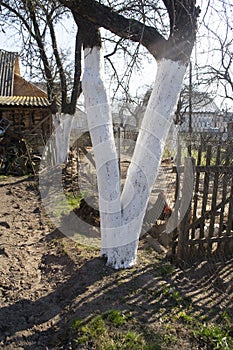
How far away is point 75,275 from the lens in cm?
329

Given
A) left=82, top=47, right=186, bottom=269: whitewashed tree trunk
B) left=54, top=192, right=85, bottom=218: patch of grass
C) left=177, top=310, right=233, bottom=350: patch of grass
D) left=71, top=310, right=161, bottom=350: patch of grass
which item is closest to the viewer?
left=71, top=310, right=161, bottom=350: patch of grass

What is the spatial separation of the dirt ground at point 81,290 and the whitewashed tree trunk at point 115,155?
0.35 metres

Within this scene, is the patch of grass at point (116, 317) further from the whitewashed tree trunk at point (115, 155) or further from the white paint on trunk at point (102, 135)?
the white paint on trunk at point (102, 135)

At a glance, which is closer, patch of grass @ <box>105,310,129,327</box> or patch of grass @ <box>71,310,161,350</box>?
patch of grass @ <box>71,310,161,350</box>

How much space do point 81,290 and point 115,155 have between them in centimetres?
144

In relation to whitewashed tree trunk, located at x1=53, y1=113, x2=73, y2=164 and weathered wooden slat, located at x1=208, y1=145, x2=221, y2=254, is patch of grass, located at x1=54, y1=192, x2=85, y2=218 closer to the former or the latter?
weathered wooden slat, located at x1=208, y1=145, x2=221, y2=254

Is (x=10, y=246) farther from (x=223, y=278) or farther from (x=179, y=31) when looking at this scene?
(x=179, y=31)

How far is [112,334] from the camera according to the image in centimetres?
236

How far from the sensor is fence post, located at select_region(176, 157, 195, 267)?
11.4ft

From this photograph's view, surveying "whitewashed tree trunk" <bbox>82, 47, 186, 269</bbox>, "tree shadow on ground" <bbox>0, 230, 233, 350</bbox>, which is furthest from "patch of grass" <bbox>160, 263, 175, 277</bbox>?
"whitewashed tree trunk" <bbox>82, 47, 186, 269</bbox>

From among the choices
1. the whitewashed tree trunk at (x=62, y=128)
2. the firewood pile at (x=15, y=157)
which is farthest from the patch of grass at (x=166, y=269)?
the whitewashed tree trunk at (x=62, y=128)

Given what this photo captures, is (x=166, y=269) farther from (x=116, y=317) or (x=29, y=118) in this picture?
(x=29, y=118)

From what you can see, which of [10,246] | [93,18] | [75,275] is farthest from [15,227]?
[93,18]

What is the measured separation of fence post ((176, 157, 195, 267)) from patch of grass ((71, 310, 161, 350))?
130cm
